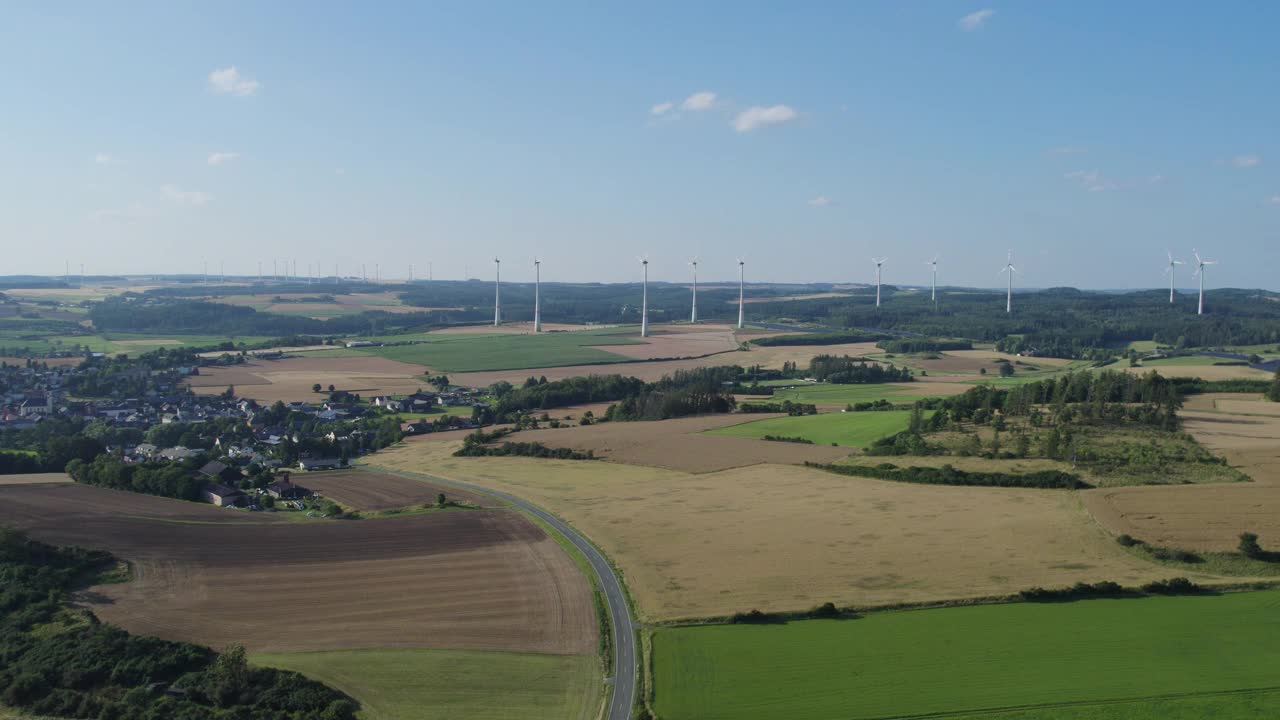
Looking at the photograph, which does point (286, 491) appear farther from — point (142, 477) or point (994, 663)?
point (994, 663)

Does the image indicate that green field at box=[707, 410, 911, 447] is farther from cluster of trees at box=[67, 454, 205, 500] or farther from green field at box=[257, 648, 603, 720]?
green field at box=[257, 648, 603, 720]

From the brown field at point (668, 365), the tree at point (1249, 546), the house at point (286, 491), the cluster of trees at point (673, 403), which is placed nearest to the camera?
the tree at point (1249, 546)

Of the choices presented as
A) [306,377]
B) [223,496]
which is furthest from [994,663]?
[306,377]

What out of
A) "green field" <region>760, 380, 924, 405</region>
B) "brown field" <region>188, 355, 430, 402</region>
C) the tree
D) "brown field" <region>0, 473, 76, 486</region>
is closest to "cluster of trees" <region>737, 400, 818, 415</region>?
"green field" <region>760, 380, 924, 405</region>

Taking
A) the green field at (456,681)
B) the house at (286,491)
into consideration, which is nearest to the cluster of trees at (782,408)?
the house at (286,491)

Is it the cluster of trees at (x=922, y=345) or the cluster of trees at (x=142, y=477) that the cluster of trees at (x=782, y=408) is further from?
the cluster of trees at (x=922, y=345)

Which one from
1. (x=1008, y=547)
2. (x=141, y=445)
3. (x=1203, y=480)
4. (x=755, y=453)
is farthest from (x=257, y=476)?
(x=1203, y=480)
